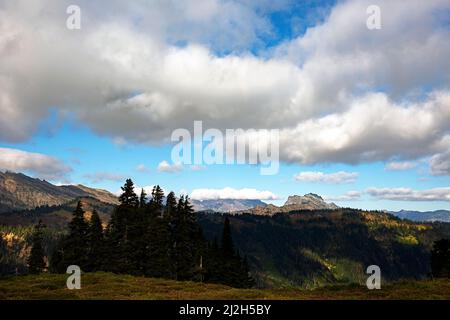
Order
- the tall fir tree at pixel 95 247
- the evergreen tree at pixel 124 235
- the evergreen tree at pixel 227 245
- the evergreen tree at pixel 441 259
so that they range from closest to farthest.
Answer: the evergreen tree at pixel 124 235 → the tall fir tree at pixel 95 247 → the evergreen tree at pixel 441 259 → the evergreen tree at pixel 227 245

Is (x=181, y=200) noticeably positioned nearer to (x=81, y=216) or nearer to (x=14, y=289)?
(x=81, y=216)

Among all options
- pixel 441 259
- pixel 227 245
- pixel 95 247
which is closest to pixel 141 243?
pixel 95 247

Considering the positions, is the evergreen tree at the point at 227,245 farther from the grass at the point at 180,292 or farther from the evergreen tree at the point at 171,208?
the grass at the point at 180,292

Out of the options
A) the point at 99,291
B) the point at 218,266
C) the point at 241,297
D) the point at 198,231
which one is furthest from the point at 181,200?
the point at 241,297

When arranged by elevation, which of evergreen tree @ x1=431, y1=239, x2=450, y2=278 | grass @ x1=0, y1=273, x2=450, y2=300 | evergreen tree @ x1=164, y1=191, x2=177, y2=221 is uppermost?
evergreen tree @ x1=164, y1=191, x2=177, y2=221

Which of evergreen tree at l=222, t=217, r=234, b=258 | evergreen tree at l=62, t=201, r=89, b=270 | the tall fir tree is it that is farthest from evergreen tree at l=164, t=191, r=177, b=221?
evergreen tree at l=222, t=217, r=234, b=258

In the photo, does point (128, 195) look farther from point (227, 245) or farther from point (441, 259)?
point (441, 259)

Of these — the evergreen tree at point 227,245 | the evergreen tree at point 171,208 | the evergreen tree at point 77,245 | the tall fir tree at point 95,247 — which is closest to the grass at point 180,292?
the evergreen tree at point 77,245

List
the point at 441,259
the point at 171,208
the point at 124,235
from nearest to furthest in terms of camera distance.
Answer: the point at 124,235
the point at 171,208
the point at 441,259

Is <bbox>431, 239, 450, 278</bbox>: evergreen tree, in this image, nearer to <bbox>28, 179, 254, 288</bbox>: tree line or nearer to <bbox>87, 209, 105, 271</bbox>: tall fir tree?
<bbox>28, 179, 254, 288</bbox>: tree line

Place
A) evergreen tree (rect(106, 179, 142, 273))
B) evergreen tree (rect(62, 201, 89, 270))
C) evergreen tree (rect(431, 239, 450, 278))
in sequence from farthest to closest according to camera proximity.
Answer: evergreen tree (rect(431, 239, 450, 278)) < evergreen tree (rect(62, 201, 89, 270)) < evergreen tree (rect(106, 179, 142, 273))

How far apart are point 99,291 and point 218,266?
44.4 meters

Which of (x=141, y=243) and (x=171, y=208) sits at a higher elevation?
(x=171, y=208)
